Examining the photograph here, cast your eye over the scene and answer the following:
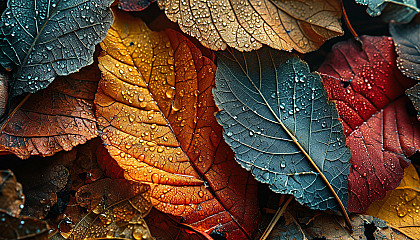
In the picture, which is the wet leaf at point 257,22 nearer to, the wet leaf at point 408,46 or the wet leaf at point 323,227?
the wet leaf at point 408,46

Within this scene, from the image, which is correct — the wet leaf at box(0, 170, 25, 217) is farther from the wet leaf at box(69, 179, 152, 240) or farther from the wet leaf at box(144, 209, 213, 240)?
the wet leaf at box(144, 209, 213, 240)

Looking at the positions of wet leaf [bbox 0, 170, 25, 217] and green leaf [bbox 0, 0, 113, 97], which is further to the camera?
green leaf [bbox 0, 0, 113, 97]

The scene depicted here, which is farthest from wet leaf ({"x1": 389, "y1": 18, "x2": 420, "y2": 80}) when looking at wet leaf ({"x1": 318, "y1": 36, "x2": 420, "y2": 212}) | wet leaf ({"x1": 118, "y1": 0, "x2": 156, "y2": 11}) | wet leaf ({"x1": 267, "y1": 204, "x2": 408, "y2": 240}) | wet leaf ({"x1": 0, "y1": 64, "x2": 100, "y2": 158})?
wet leaf ({"x1": 0, "y1": 64, "x2": 100, "y2": 158})

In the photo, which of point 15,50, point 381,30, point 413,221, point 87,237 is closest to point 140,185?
point 87,237

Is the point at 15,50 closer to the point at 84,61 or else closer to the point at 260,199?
the point at 84,61

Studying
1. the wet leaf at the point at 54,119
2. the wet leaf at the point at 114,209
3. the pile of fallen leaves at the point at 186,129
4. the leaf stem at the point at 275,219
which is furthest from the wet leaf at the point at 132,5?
the leaf stem at the point at 275,219

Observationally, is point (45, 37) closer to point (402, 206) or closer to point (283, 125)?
point (283, 125)
